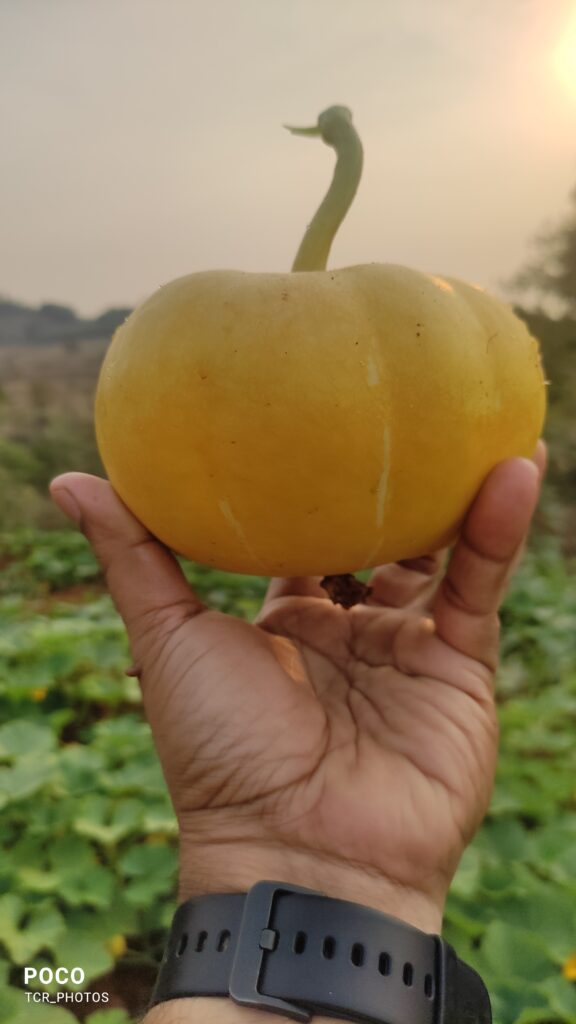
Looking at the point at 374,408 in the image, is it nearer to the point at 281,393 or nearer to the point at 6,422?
the point at 281,393

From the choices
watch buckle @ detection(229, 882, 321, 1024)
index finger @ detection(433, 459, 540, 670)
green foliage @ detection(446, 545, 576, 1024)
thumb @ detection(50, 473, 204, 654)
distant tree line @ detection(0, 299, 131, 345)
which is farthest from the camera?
distant tree line @ detection(0, 299, 131, 345)

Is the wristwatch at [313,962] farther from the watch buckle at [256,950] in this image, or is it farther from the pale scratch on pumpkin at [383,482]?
the pale scratch on pumpkin at [383,482]

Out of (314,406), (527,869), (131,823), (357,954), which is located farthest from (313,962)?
(527,869)

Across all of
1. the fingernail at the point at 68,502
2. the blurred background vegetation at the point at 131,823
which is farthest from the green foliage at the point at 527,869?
the fingernail at the point at 68,502

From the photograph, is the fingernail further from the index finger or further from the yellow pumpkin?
the index finger

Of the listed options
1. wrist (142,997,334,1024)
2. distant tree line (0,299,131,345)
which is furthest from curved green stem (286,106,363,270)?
distant tree line (0,299,131,345)
